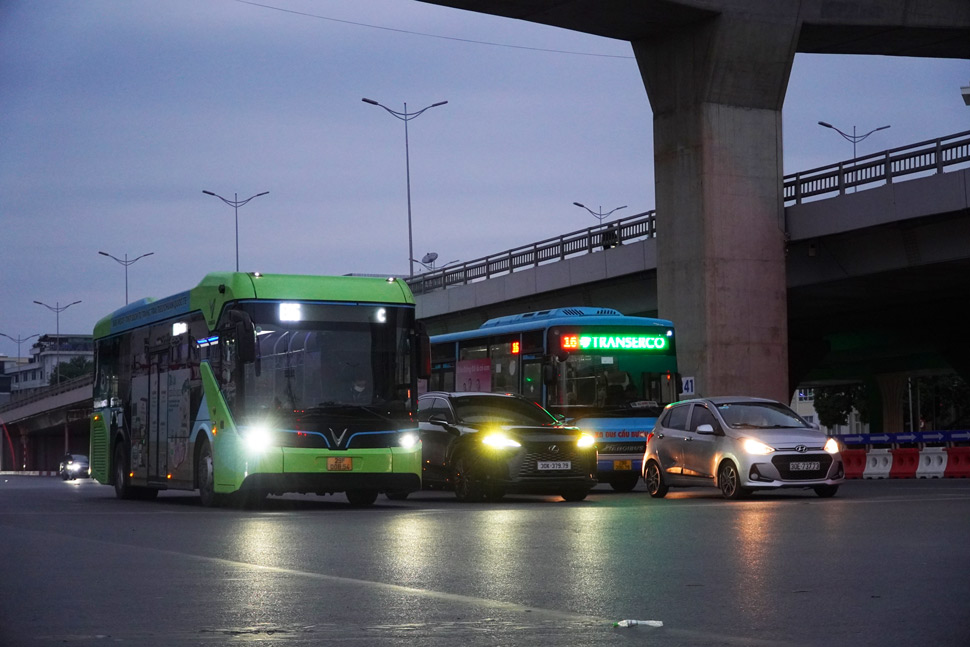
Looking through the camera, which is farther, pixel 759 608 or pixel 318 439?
pixel 318 439

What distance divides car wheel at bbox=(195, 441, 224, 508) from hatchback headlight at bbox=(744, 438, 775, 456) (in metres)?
7.58

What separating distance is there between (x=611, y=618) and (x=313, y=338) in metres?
12.5

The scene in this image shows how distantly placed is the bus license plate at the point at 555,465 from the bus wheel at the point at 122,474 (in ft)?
24.5

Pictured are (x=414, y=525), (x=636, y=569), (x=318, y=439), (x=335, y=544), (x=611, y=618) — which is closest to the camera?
(x=611, y=618)

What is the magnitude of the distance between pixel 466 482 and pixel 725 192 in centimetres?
1570

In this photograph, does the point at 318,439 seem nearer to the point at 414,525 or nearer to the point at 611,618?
the point at 414,525

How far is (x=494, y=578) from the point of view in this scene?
10156mm

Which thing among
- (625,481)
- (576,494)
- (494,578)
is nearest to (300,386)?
(576,494)

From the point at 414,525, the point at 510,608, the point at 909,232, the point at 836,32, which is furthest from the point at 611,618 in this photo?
the point at 836,32

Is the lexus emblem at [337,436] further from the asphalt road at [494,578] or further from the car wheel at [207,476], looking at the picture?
the car wheel at [207,476]

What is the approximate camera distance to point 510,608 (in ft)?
27.6

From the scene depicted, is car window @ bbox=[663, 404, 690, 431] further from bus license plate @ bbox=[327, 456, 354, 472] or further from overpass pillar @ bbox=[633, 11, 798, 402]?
overpass pillar @ bbox=[633, 11, 798, 402]

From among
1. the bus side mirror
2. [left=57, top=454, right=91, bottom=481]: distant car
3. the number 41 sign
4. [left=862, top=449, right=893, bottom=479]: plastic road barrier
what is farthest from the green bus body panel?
[left=57, top=454, right=91, bottom=481]: distant car

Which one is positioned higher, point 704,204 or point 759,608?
point 704,204
